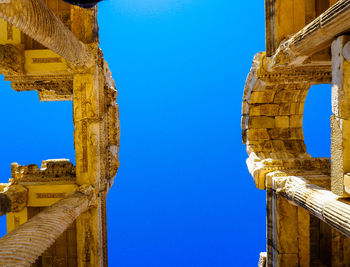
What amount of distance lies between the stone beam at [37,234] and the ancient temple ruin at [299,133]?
4.29m

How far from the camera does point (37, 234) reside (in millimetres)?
4375

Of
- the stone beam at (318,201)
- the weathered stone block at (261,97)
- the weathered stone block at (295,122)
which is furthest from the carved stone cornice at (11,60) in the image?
the weathered stone block at (295,122)

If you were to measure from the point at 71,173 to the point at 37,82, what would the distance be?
2560mm

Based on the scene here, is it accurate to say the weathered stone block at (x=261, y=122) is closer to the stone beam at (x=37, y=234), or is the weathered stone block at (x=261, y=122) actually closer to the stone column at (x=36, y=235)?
the stone beam at (x=37, y=234)

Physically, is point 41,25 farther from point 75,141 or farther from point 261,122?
point 261,122

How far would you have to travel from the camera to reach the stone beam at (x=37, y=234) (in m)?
3.71

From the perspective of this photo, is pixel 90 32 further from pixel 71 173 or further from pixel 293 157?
pixel 293 157

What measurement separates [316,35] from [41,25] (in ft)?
14.1

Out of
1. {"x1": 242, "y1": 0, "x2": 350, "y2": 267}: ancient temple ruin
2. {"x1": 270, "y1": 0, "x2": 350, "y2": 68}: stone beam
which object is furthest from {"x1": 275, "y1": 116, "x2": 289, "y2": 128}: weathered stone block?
{"x1": 270, "y1": 0, "x2": 350, "y2": 68}: stone beam

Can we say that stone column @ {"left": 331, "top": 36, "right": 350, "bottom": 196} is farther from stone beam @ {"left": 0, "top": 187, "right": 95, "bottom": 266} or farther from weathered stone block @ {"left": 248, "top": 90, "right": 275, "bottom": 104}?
stone beam @ {"left": 0, "top": 187, "right": 95, "bottom": 266}

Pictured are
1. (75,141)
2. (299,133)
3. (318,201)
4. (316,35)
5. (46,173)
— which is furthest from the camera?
(299,133)

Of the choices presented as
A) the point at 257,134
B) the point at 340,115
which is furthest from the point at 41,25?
the point at 257,134

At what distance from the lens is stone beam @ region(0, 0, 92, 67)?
3.56 metres

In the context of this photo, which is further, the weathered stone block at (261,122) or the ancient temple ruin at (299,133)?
the weathered stone block at (261,122)
